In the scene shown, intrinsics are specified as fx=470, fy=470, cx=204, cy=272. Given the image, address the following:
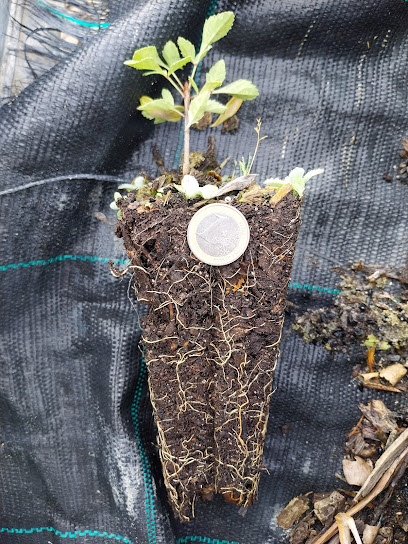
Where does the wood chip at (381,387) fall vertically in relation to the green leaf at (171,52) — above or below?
below

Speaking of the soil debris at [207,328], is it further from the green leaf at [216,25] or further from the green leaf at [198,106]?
the green leaf at [216,25]

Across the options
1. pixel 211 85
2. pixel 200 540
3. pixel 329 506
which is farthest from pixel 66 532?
pixel 211 85

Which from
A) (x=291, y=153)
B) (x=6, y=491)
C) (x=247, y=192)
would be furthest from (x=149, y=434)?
(x=291, y=153)

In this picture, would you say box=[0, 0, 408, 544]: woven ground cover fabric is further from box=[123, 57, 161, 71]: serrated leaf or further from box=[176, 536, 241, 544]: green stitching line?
box=[123, 57, 161, 71]: serrated leaf

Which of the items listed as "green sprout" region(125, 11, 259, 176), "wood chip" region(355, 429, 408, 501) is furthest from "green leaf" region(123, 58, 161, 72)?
"wood chip" region(355, 429, 408, 501)

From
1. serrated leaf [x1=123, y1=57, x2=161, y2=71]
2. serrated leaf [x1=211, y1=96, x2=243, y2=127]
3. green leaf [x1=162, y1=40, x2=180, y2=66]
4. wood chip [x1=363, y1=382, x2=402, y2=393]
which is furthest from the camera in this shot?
wood chip [x1=363, y1=382, x2=402, y2=393]

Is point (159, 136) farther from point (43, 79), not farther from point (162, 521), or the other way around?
point (162, 521)

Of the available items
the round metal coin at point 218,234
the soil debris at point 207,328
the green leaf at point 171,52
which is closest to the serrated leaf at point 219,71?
the green leaf at point 171,52

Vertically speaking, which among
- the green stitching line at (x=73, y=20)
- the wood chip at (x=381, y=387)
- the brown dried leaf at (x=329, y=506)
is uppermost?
the green stitching line at (x=73, y=20)
